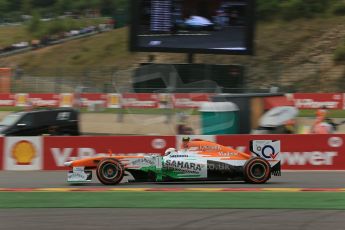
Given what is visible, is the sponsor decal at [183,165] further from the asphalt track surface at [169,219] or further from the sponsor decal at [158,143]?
the sponsor decal at [158,143]

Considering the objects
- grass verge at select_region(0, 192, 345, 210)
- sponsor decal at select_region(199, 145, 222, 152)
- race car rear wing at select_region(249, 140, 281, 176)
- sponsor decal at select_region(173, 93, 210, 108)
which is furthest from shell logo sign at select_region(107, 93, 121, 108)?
grass verge at select_region(0, 192, 345, 210)

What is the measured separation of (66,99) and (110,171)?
74.2ft

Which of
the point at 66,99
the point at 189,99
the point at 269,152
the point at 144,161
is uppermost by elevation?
the point at 66,99

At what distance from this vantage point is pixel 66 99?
113 feet

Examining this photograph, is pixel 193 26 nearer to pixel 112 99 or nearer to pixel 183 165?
pixel 112 99

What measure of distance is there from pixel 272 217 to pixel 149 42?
21.1m

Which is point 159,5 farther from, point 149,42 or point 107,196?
point 107,196

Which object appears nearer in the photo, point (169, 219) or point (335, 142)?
point (169, 219)

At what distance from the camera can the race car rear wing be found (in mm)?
12469

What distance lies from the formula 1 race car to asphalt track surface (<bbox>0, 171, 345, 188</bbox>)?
7.3 inches

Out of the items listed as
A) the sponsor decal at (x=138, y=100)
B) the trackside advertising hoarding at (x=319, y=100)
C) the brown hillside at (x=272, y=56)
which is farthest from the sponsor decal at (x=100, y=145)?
the trackside advertising hoarding at (x=319, y=100)

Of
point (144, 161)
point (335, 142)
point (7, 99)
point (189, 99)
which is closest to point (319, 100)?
point (189, 99)

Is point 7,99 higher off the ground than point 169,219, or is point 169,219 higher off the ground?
point 7,99

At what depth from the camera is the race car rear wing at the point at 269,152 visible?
12469 millimetres
